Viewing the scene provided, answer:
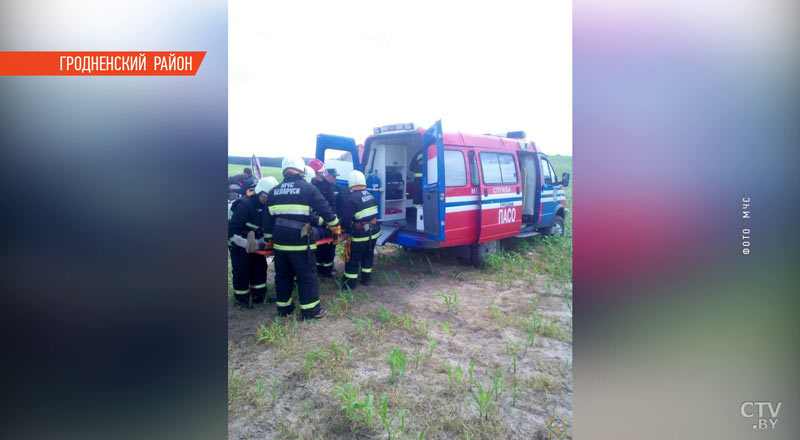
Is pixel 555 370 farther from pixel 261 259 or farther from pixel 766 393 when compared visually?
pixel 261 259

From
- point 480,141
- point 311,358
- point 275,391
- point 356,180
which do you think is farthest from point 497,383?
point 480,141

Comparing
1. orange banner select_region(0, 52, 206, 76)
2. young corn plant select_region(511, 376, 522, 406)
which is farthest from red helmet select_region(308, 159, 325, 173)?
orange banner select_region(0, 52, 206, 76)

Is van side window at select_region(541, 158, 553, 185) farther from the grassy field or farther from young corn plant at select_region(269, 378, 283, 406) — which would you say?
young corn plant at select_region(269, 378, 283, 406)

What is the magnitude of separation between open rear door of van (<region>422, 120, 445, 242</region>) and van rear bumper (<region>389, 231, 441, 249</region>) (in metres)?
0.08

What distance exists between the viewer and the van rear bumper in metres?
5.36

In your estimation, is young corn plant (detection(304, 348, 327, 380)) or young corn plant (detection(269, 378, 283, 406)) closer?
young corn plant (detection(269, 378, 283, 406))

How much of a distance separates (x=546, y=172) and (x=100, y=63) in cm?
747

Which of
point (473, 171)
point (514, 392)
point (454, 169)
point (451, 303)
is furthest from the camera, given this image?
point (473, 171)

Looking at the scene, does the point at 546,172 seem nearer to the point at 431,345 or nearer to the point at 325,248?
the point at 325,248

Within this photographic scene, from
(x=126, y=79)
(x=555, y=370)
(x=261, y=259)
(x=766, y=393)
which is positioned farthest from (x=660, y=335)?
(x=261, y=259)

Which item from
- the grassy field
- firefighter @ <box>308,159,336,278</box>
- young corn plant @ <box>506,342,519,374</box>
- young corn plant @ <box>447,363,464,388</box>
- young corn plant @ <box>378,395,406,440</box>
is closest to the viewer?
young corn plant @ <box>378,395,406,440</box>

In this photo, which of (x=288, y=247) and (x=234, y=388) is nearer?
(x=234, y=388)

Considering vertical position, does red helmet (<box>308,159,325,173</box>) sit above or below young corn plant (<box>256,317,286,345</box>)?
above

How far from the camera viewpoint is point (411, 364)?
3.17m
